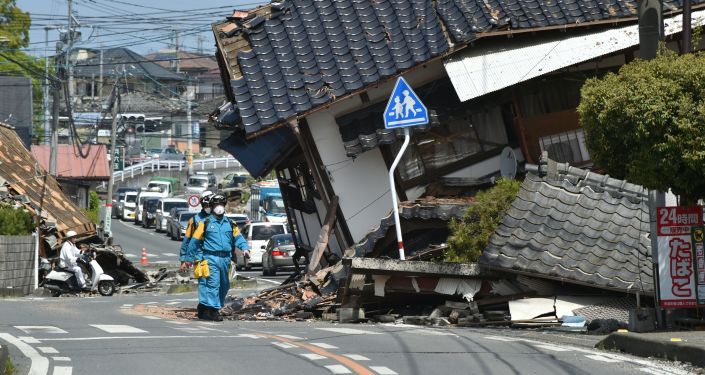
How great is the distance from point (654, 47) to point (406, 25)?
25.9ft

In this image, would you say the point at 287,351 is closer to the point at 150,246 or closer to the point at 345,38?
the point at 345,38

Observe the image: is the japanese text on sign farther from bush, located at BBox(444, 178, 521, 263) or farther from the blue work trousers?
the blue work trousers

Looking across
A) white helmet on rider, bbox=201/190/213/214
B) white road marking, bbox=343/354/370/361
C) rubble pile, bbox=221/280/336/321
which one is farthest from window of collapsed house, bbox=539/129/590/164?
white road marking, bbox=343/354/370/361

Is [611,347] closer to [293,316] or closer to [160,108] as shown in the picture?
[293,316]

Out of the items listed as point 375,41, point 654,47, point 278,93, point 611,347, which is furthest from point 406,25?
point 611,347

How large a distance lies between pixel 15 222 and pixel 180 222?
31374 millimetres

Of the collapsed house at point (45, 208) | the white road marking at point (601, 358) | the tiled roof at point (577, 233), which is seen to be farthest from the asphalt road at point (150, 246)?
the white road marking at point (601, 358)

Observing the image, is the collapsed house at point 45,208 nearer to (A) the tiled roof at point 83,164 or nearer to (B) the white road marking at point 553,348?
(B) the white road marking at point 553,348

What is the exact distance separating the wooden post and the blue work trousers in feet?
11.6

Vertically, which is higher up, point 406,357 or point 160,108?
point 160,108

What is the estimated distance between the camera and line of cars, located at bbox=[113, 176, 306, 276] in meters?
41.2

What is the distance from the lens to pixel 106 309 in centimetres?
2095

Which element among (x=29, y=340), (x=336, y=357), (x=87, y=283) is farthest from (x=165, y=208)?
(x=336, y=357)

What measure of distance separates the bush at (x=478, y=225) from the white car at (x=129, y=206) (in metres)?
58.7
